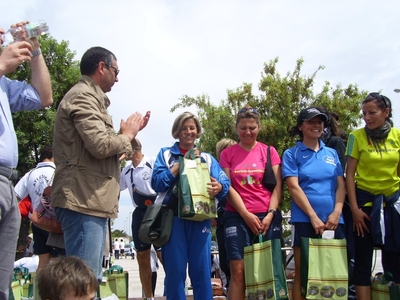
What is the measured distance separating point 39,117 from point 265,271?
16.0 m

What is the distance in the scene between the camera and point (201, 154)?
5.27 metres

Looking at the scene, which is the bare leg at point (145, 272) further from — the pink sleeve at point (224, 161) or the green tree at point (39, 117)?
the green tree at point (39, 117)

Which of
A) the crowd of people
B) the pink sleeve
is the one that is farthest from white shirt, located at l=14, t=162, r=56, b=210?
the pink sleeve

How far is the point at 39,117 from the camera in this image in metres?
19.2

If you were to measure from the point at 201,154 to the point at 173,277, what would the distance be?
1.29 m

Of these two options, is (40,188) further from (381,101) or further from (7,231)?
(381,101)

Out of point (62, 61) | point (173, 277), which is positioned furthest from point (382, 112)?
point (62, 61)

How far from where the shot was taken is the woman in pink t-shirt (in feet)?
16.7

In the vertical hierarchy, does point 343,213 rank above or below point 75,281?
above

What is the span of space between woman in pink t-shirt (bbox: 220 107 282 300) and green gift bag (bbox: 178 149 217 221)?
394 millimetres

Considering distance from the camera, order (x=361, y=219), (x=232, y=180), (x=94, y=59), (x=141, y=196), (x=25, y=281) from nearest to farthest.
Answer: (x=94, y=59), (x=361, y=219), (x=232, y=180), (x=25, y=281), (x=141, y=196)

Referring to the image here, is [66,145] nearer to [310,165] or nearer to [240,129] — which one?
[240,129]

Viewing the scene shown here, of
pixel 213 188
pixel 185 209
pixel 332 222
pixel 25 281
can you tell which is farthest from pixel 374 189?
pixel 25 281

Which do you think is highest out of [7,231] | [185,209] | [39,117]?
[39,117]
